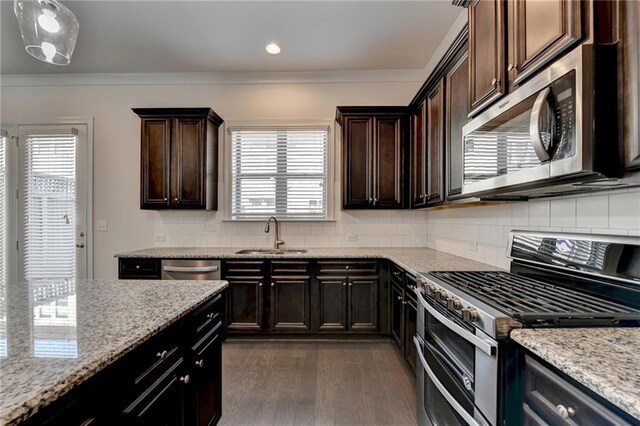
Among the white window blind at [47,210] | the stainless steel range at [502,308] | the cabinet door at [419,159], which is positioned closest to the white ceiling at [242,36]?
the cabinet door at [419,159]

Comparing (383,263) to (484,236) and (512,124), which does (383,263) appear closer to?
(484,236)

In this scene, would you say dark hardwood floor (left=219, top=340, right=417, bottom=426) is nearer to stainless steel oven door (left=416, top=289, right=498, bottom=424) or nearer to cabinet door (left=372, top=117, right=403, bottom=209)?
stainless steel oven door (left=416, top=289, right=498, bottom=424)

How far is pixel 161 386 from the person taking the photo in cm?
113

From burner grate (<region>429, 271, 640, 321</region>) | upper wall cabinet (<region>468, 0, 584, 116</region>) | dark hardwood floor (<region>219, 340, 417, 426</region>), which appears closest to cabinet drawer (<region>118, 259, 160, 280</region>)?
dark hardwood floor (<region>219, 340, 417, 426</region>)

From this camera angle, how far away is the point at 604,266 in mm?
1245

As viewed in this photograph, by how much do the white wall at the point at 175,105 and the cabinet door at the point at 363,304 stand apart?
28.9 inches

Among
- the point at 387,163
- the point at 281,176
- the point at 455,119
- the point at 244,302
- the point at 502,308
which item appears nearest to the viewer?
the point at 502,308

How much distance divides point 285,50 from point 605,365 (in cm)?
345

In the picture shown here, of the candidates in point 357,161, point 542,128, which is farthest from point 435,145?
point 542,128

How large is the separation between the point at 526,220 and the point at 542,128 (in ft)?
3.35

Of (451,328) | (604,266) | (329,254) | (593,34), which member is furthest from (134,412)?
(329,254)

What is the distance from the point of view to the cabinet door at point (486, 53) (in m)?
1.50

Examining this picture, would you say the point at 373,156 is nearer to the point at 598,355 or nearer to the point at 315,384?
the point at 315,384

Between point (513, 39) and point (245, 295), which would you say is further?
point (245, 295)
